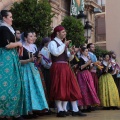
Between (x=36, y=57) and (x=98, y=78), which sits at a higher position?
(x=36, y=57)

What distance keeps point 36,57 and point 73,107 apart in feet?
3.49

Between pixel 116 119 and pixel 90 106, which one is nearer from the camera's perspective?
pixel 116 119

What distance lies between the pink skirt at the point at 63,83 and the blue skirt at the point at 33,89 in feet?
1.07

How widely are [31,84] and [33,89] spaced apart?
81 millimetres

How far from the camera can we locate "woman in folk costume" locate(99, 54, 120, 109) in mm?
7489

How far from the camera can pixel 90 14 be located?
19125 millimetres

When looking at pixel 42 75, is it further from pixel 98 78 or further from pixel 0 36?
pixel 98 78

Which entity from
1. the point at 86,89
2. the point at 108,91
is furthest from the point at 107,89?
the point at 86,89

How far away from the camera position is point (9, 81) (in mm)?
4375

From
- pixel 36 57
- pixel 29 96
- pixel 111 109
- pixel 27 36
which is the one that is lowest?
pixel 111 109

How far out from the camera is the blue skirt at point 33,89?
497 cm

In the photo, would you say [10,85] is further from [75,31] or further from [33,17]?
[75,31]

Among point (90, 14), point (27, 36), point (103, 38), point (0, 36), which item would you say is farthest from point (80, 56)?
point (103, 38)

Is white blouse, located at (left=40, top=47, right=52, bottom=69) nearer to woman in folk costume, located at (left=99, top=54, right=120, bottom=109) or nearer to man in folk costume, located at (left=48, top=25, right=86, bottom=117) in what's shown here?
man in folk costume, located at (left=48, top=25, right=86, bottom=117)
